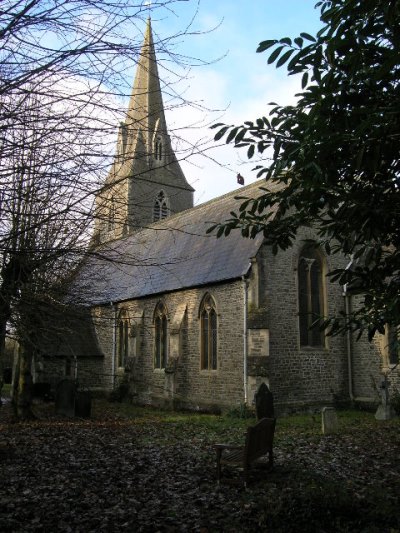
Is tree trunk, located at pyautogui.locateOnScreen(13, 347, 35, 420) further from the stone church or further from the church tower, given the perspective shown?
the church tower

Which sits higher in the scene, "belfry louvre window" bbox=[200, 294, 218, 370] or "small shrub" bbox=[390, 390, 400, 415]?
"belfry louvre window" bbox=[200, 294, 218, 370]

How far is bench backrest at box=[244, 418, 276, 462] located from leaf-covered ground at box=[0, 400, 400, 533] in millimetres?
405

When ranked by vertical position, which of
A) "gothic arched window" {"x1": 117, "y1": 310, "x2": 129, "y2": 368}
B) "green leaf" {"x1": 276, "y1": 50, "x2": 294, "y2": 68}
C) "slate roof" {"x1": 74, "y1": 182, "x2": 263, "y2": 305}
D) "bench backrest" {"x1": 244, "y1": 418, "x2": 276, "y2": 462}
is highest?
"slate roof" {"x1": 74, "y1": 182, "x2": 263, "y2": 305}

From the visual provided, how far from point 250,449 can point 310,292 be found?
38.0 ft

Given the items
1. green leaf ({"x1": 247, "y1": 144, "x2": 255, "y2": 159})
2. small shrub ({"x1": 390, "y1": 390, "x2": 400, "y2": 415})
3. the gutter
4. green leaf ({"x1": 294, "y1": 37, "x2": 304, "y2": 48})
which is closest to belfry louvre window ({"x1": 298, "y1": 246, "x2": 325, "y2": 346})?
the gutter

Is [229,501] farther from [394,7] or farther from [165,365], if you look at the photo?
[165,365]

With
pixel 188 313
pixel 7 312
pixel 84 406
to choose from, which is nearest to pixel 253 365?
pixel 188 313

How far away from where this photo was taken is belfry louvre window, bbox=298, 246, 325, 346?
18.0m

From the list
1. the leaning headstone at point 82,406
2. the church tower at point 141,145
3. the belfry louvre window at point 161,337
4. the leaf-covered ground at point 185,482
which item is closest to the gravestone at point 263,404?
the leaf-covered ground at point 185,482

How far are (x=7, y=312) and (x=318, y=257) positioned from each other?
1409cm

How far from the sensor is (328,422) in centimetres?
1233

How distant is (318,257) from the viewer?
1862cm

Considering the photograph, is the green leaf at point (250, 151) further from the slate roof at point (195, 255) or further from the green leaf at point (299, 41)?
the slate roof at point (195, 255)

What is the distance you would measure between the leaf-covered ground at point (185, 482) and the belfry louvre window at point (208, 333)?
5182mm
